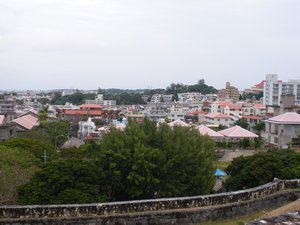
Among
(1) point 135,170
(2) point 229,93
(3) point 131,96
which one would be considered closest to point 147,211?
(1) point 135,170

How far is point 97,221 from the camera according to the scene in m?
13.6

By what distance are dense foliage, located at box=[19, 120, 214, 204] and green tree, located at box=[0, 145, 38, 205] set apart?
2.53 ft

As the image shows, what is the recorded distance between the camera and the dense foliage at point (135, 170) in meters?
15.0

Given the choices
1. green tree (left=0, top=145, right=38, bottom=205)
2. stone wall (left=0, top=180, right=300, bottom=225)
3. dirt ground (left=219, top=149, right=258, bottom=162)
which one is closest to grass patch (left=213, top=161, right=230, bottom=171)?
dirt ground (left=219, top=149, right=258, bottom=162)

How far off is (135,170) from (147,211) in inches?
98.3

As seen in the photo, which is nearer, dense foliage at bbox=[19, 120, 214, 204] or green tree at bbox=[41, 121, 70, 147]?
dense foliage at bbox=[19, 120, 214, 204]

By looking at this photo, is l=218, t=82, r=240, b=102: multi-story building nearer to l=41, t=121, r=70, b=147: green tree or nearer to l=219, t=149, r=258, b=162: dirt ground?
l=41, t=121, r=70, b=147: green tree

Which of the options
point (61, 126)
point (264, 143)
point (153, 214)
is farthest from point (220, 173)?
point (61, 126)

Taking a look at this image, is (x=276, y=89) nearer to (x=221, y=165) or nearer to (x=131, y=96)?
(x=131, y=96)

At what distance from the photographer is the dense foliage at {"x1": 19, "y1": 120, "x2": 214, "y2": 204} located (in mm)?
14984

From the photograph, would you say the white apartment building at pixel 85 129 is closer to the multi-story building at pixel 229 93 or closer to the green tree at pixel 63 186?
the green tree at pixel 63 186

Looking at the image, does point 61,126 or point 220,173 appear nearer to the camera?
point 220,173

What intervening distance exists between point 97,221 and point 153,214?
1.74 m

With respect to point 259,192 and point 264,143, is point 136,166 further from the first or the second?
point 264,143
